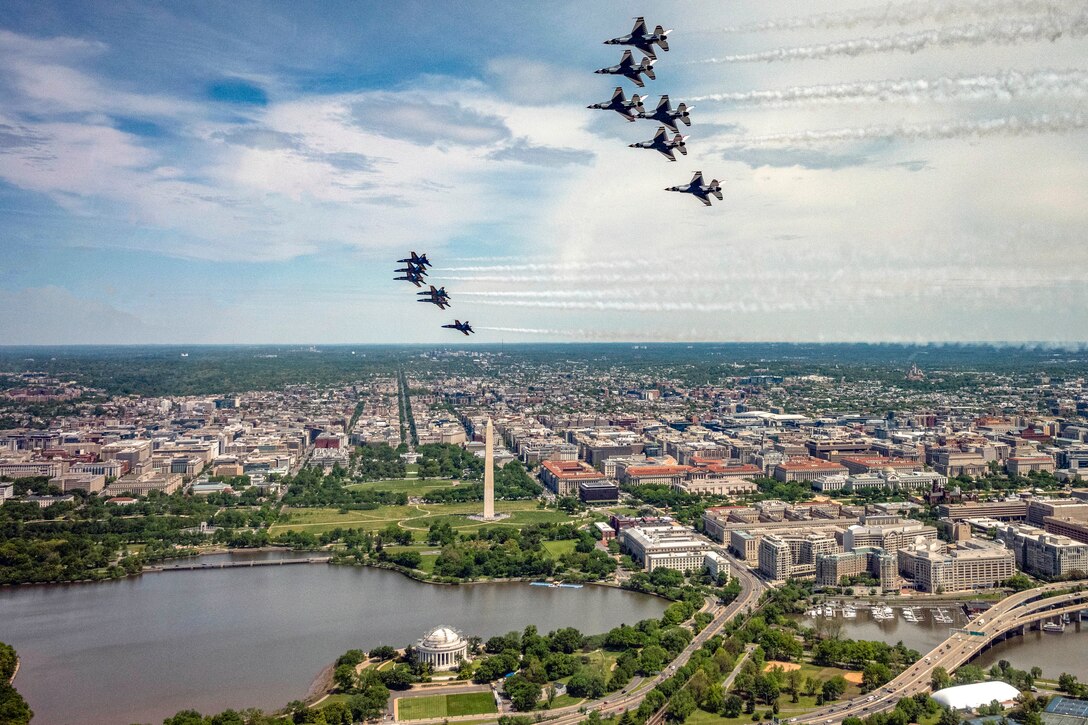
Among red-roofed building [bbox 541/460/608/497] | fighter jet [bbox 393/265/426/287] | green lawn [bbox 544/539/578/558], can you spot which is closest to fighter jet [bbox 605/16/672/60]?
fighter jet [bbox 393/265/426/287]

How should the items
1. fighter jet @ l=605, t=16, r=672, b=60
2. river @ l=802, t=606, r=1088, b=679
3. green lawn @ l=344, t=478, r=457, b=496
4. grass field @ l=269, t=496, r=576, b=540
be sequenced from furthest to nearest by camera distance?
green lawn @ l=344, t=478, r=457, b=496 → grass field @ l=269, t=496, r=576, b=540 → river @ l=802, t=606, r=1088, b=679 → fighter jet @ l=605, t=16, r=672, b=60

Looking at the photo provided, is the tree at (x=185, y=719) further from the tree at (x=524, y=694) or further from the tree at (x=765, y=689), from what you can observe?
the tree at (x=765, y=689)

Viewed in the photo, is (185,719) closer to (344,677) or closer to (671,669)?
(344,677)

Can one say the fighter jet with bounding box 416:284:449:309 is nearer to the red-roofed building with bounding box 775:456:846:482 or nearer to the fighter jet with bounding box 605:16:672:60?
the fighter jet with bounding box 605:16:672:60

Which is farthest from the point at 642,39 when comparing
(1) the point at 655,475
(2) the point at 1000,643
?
(1) the point at 655,475

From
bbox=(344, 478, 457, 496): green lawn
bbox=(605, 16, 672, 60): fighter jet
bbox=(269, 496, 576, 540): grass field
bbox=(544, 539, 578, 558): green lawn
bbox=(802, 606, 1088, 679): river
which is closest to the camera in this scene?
bbox=(605, 16, 672, 60): fighter jet

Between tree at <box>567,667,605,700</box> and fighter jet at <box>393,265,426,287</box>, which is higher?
fighter jet at <box>393,265,426,287</box>

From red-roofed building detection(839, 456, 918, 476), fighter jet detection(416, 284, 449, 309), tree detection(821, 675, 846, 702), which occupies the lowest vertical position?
tree detection(821, 675, 846, 702)
